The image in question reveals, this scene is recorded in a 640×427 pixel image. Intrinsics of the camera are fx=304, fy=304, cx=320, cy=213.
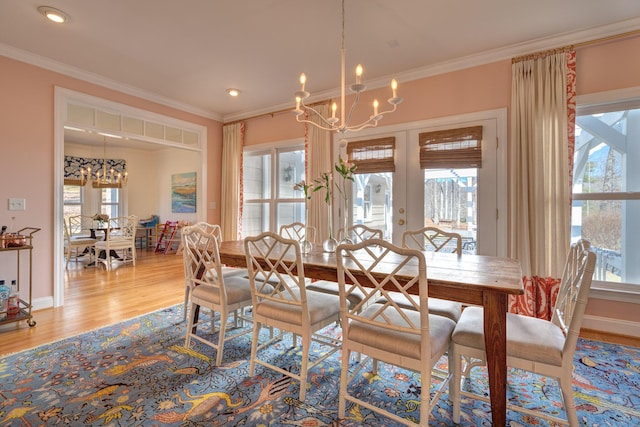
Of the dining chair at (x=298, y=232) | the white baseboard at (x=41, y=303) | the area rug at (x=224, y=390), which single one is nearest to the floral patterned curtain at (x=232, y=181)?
the dining chair at (x=298, y=232)

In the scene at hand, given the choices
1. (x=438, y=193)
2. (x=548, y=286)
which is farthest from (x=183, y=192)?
→ (x=548, y=286)

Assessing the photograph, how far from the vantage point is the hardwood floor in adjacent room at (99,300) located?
8.80ft

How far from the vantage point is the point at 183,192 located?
7.71m

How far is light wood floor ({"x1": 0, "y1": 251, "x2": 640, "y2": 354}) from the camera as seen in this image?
2.63 meters

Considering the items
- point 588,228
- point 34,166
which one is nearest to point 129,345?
point 34,166

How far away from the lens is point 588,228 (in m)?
2.86

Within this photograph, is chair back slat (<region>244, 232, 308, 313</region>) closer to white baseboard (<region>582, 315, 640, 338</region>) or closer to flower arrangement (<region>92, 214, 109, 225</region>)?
white baseboard (<region>582, 315, 640, 338</region>)

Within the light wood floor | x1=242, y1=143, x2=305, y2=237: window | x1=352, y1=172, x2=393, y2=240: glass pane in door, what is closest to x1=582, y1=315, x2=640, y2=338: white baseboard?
the light wood floor

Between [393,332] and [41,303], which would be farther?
[41,303]

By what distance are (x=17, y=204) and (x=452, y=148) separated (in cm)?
459

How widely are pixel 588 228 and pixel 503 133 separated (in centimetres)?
118

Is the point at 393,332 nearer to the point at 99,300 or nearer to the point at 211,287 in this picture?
the point at 211,287

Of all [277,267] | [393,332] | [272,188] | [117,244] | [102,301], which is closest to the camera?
[393,332]

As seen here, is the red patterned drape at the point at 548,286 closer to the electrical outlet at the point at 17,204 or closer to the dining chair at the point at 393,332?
the dining chair at the point at 393,332
